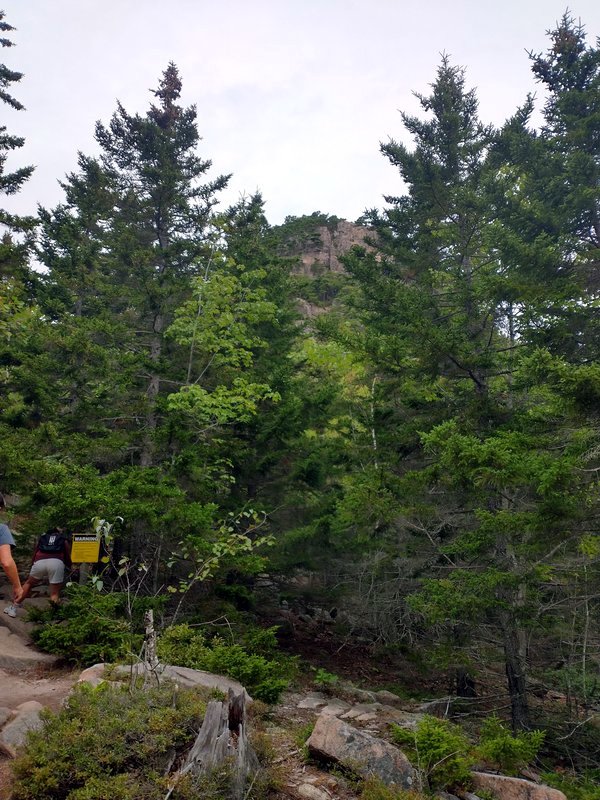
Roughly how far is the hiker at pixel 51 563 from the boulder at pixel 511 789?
21.6 feet

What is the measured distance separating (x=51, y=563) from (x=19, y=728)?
388 centimetres

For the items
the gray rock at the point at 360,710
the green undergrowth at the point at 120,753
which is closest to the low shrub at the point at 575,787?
the gray rock at the point at 360,710

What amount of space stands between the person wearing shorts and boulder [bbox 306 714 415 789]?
5195mm

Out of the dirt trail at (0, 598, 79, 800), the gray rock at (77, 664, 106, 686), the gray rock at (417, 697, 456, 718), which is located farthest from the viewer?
the gray rock at (417, 697, 456, 718)

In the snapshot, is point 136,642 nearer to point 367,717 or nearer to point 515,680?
point 367,717

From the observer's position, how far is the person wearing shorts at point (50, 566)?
819cm

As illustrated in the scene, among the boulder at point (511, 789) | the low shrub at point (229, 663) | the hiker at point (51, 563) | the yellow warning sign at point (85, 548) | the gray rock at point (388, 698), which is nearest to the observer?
the boulder at point (511, 789)

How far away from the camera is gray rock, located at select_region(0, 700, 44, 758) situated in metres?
4.39

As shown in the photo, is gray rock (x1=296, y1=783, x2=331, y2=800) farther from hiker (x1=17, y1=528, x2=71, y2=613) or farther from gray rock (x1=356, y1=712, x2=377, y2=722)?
hiker (x1=17, y1=528, x2=71, y2=613)

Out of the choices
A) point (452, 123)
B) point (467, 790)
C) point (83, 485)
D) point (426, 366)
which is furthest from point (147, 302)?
point (467, 790)

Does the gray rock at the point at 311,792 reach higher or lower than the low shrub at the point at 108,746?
lower

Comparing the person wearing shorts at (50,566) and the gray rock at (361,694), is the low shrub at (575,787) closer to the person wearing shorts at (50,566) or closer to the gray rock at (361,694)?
the gray rock at (361,694)

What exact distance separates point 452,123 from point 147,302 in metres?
9.70

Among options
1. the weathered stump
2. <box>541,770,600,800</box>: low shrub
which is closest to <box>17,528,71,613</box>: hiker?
the weathered stump
